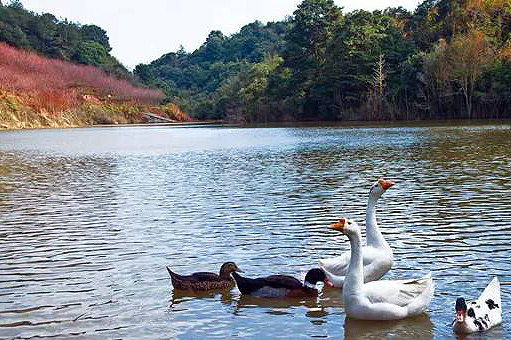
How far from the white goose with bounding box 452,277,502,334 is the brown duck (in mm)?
3093

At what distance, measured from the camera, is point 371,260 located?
332 inches

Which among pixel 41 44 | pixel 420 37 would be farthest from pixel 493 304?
pixel 41 44

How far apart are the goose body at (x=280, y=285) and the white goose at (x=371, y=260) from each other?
232mm

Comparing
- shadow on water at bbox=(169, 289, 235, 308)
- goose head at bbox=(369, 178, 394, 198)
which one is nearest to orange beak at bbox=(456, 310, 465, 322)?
goose head at bbox=(369, 178, 394, 198)

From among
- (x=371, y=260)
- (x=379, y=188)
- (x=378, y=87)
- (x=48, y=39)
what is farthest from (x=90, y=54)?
(x=371, y=260)

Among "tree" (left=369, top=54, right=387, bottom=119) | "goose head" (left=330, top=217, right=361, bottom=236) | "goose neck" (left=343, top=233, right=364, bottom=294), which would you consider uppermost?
"tree" (left=369, top=54, right=387, bottom=119)

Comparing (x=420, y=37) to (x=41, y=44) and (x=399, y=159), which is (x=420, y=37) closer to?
(x=399, y=159)

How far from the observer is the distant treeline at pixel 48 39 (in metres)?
126

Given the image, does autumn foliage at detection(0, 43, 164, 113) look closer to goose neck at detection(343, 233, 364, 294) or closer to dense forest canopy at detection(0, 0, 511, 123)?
dense forest canopy at detection(0, 0, 511, 123)

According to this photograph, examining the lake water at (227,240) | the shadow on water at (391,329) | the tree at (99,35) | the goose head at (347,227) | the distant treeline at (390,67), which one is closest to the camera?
the shadow on water at (391,329)

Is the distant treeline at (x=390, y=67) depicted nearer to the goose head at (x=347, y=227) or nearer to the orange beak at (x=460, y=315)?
the goose head at (x=347, y=227)

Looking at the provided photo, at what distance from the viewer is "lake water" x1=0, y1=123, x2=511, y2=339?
25.0ft

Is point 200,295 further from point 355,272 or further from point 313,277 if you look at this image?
point 355,272

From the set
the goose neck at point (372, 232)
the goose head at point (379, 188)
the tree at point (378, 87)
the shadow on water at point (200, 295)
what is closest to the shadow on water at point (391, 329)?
the goose neck at point (372, 232)
